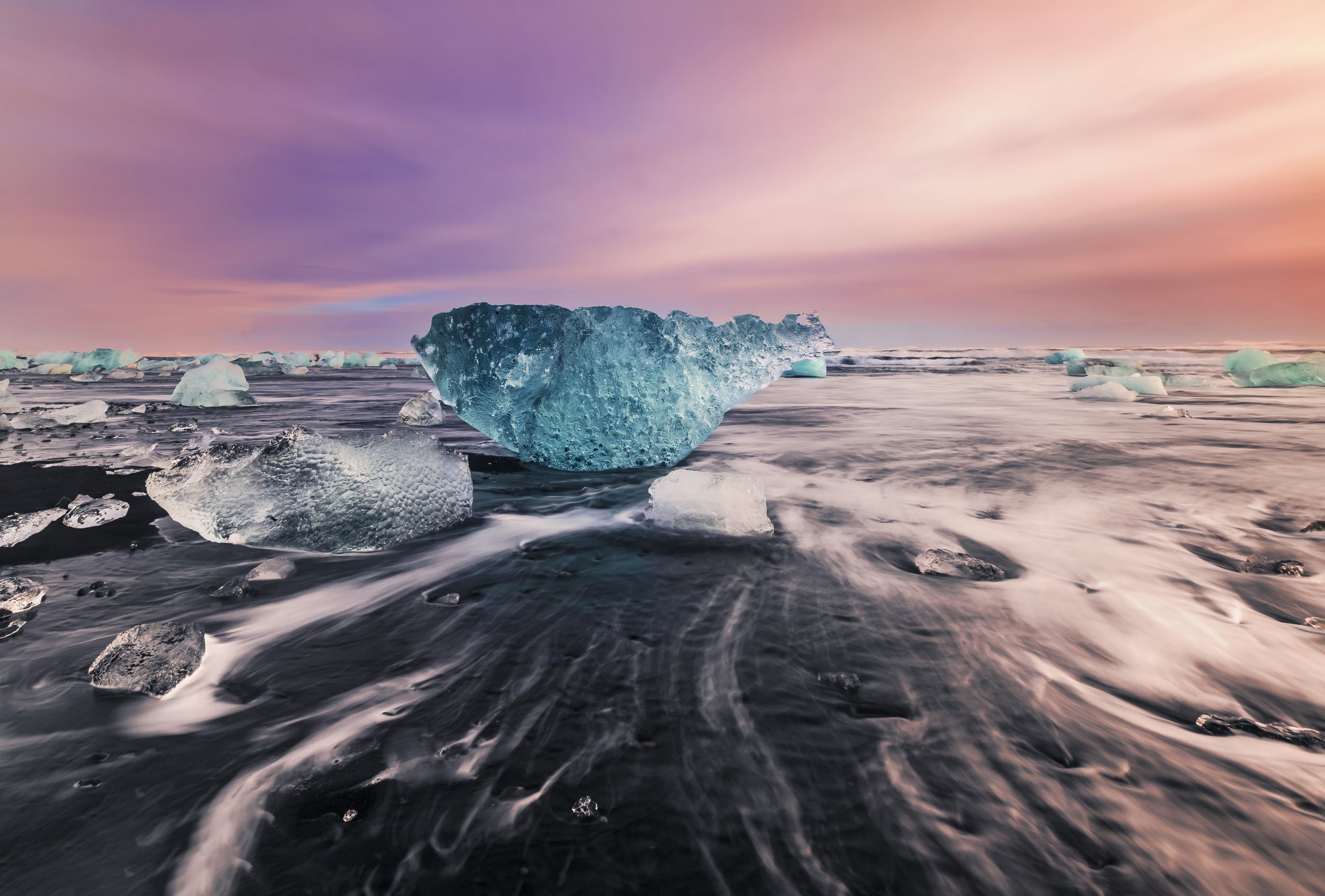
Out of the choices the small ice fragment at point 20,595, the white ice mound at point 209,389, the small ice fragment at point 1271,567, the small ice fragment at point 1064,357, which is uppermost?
the small ice fragment at point 1064,357

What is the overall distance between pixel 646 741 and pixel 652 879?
377 mm

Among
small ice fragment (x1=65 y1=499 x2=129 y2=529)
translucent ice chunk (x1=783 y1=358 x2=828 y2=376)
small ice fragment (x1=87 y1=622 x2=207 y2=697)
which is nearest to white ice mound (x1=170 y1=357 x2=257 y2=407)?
small ice fragment (x1=65 y1=499 x2=129 y2=529)

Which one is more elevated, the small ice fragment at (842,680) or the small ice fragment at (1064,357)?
the small ice fragment at (1064,357)

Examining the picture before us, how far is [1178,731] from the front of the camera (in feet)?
5.08

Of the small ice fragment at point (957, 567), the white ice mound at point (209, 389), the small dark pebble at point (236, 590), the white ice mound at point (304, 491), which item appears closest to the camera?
the small dark pebble at point (236, 590)

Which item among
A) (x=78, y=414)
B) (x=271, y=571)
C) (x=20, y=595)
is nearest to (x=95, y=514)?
(x=20, y=595)

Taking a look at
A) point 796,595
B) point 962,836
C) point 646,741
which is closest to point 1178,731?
point 962,836

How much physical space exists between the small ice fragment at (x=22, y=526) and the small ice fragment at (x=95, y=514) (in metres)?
0.09

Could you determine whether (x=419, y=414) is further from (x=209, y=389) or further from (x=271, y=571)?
(x=271, y=571)

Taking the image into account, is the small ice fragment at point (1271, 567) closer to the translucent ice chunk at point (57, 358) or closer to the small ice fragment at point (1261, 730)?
the small ice fragment at point (1261, 730)

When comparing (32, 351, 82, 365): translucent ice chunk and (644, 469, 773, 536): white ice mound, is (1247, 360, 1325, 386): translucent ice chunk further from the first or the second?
(32, 351, 82, 365): translucent ice chunk

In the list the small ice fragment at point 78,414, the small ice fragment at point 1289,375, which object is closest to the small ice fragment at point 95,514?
the small ice fragment at point 78,414

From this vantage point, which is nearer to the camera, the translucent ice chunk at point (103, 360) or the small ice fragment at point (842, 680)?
the small ice fragment at point (842, 680)

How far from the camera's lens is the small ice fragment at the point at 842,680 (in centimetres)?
169
